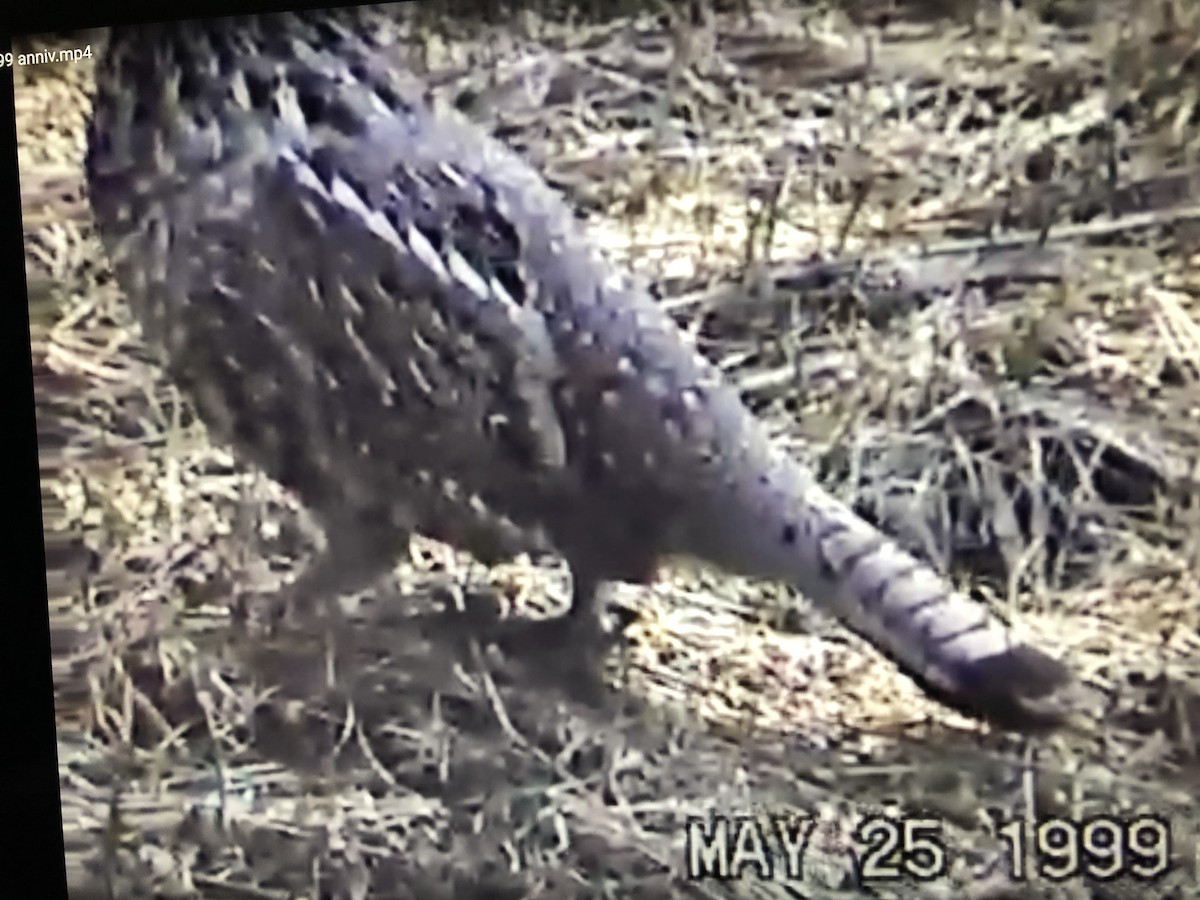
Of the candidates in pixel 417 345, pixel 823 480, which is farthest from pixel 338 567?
pixel 823 480

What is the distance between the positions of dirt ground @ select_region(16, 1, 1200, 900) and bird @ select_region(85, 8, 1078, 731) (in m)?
0.03

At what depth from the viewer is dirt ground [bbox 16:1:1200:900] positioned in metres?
1.07

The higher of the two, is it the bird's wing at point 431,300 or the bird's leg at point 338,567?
the bird's wing at point 431,300

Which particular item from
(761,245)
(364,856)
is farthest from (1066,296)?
(364,856)

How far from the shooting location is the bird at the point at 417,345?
3.62 ft

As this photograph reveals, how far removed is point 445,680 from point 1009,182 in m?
0.60

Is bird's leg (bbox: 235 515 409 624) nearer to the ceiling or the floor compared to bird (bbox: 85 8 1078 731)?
nearer to the floor

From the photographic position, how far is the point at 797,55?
3.58ft

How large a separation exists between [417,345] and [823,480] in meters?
0.35

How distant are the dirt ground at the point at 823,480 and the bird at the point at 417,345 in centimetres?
3

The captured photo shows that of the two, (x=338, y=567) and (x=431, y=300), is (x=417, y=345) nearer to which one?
(x=431, y=300)

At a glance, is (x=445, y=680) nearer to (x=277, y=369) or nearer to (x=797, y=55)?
(x=277, y=369)

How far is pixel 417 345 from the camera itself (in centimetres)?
113

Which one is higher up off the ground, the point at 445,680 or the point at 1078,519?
the point at 1078,519
